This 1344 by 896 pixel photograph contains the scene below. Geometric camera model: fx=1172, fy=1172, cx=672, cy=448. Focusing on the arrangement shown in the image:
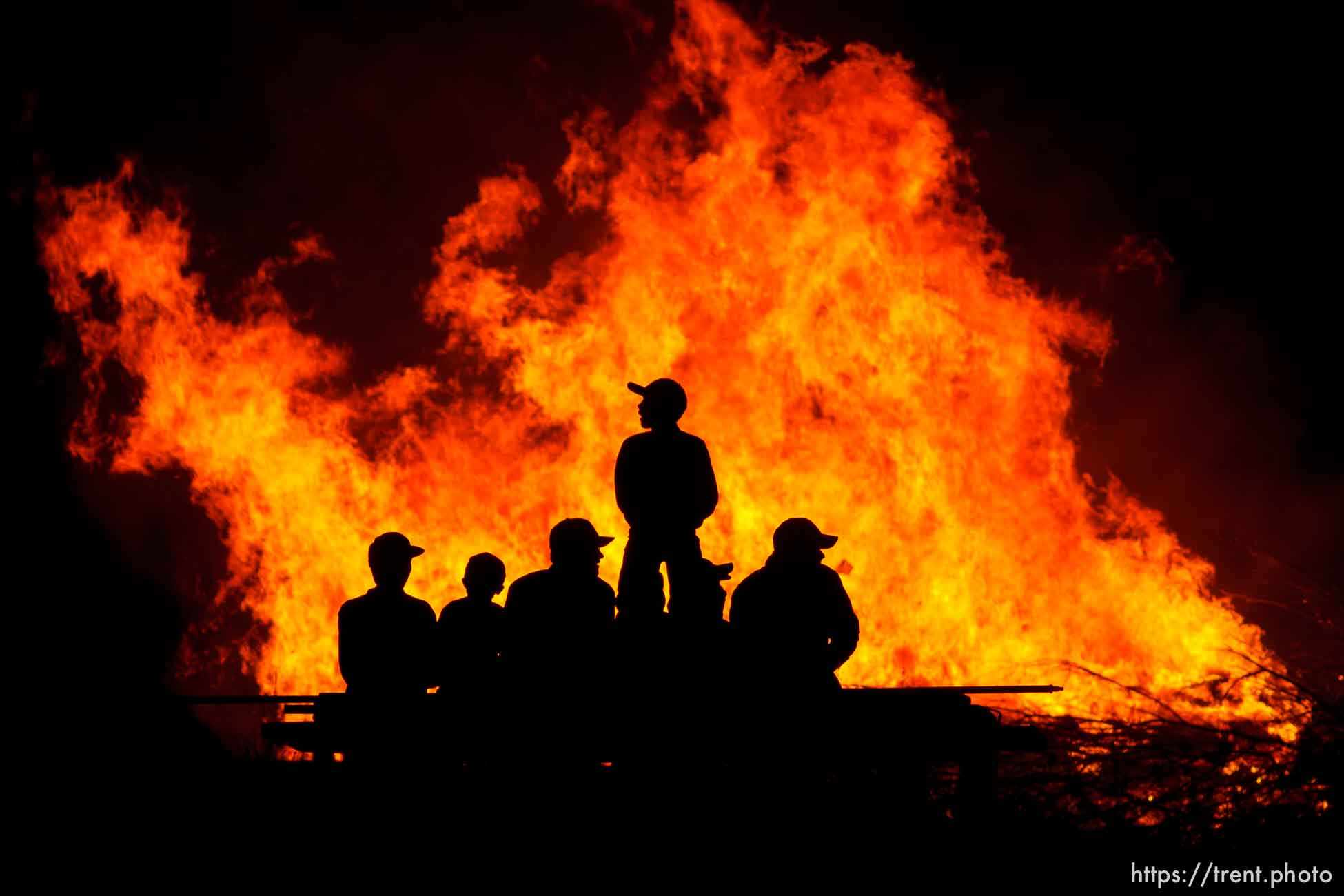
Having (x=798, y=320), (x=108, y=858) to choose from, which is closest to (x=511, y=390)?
(x=798, y=320)

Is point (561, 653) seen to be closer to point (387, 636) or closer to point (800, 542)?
point (387, 636)

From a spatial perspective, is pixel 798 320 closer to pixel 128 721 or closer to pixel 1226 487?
pixel 1226 487

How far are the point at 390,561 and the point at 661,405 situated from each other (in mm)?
2100

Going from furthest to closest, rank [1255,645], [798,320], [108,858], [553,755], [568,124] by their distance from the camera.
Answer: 1. [568,124]
2. [798,320]
3. [1255,645]
4. [108,858]
5. [553,755]

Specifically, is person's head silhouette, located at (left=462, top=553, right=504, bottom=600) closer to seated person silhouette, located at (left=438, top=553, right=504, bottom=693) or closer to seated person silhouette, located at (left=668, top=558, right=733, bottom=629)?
seated person silhouette, located at (left=438, top=553, right=504, bottom=693)

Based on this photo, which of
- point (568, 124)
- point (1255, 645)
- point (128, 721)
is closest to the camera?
point (128, 721)

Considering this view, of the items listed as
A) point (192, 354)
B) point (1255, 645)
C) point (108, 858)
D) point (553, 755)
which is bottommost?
point (108, 858)

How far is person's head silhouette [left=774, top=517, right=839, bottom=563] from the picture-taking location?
7617 mm

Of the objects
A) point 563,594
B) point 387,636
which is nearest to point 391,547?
point 387,636

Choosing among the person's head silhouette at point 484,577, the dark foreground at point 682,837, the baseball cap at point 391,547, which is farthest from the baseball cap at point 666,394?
the dark foreground at point 682,837

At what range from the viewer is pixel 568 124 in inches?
663

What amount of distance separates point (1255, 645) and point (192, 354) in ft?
44.4

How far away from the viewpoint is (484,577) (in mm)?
8641

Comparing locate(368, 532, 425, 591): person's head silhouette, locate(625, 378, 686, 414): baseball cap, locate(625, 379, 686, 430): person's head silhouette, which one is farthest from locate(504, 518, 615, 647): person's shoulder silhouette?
locate(625, 378, 686, 414): baseball cap
